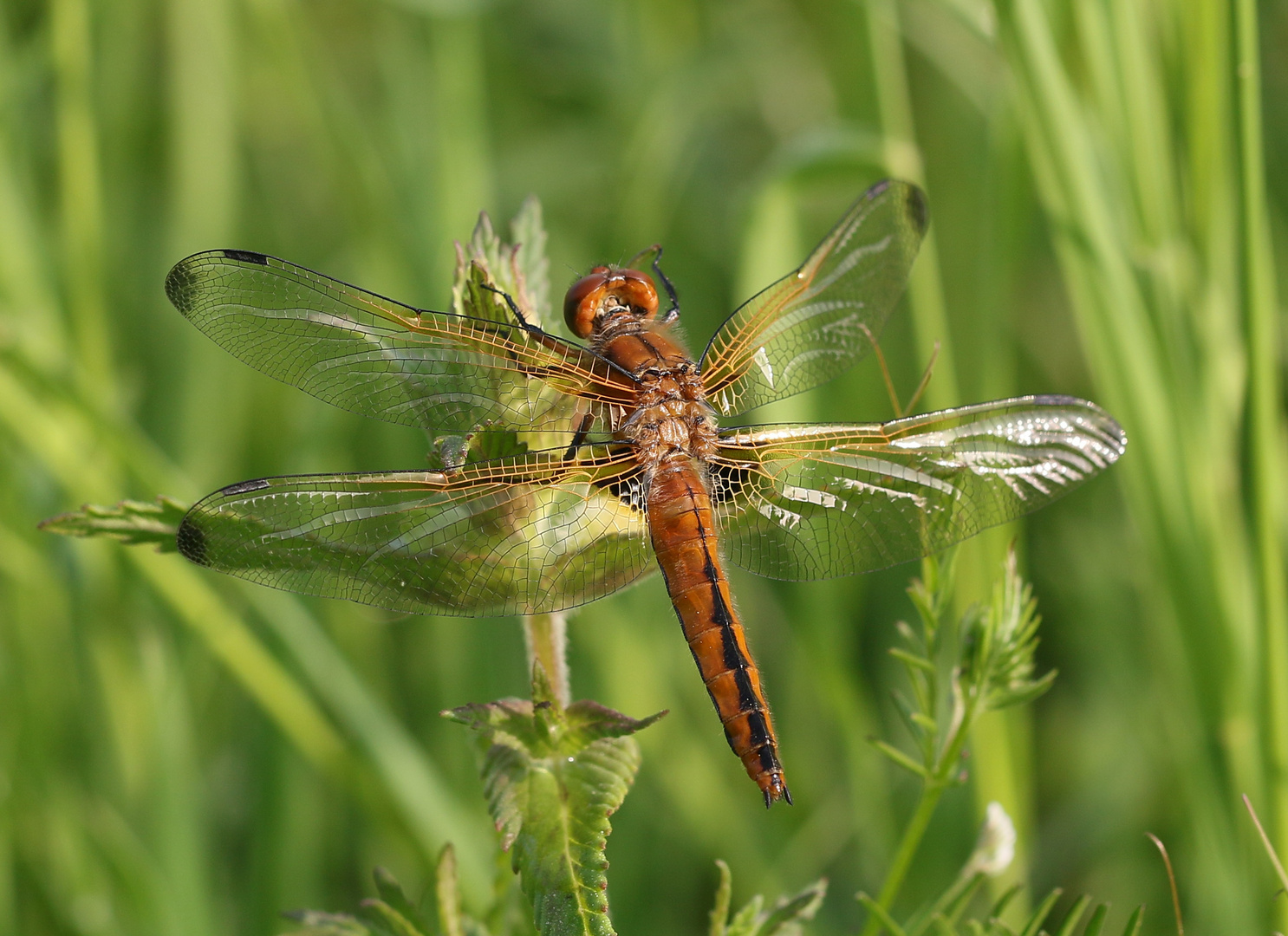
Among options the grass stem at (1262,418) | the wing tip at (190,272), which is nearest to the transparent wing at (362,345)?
the wing tip at (190,272)

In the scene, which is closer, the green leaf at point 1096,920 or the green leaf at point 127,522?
the green leaf at point 1096,920

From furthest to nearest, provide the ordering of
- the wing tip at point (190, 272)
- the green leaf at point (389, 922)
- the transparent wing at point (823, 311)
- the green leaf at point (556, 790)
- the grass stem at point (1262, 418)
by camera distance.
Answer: the transparent wing at point (823, 311) < the grass stem at point (1262, 418) < the wing tip at point (190, 272) < the green leaf at point (389, 922) < the green leaf at point (556, 790)

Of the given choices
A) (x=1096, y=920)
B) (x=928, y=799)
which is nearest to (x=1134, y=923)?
(x=1096, y=920)

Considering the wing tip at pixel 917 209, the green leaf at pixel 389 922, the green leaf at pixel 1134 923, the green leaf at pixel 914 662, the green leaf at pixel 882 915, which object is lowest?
the green leaf at pixel 1134 923

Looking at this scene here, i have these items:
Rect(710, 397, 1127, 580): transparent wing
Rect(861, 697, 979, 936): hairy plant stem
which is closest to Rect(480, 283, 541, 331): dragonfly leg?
Rect(710, 397, 1127, 580): transparent wing

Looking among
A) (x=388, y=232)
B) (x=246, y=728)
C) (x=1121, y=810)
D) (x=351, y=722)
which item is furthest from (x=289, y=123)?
(x=1121, y=810)

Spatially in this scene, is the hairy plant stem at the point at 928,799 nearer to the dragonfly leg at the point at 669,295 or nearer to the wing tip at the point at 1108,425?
the wing tip at the point at 1108,425

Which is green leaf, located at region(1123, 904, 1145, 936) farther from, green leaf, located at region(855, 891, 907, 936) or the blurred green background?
the blurred green background
